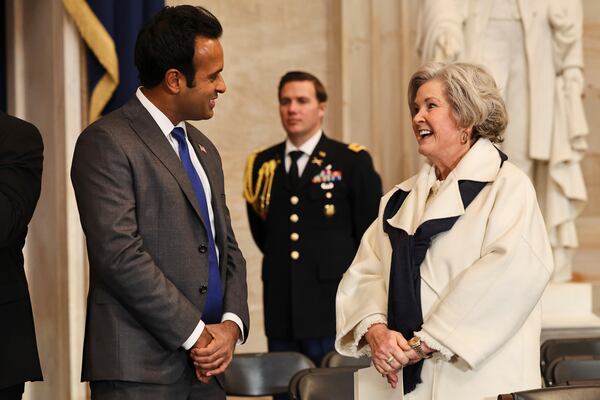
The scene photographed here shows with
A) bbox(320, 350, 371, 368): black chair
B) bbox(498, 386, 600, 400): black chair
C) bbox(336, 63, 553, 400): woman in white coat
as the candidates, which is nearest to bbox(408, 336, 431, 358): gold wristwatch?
bbox(336, 63, 553, 400): woman in white coat

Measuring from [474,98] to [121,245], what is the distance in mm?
1170

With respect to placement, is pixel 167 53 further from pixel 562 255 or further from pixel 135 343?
pixel 562 255

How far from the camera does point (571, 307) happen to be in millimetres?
6059

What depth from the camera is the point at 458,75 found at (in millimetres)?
3246

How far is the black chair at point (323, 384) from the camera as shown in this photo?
3.58 m

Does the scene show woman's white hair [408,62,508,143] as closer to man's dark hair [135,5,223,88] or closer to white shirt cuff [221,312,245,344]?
man's dark hair [135,5,223,88]

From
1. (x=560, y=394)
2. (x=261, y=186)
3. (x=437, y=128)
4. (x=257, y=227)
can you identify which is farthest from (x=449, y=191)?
(x=257, y=227)

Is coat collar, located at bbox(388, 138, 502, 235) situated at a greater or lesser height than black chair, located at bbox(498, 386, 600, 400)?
greater

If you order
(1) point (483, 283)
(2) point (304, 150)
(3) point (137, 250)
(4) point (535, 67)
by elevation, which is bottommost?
(1) point (483, 283)

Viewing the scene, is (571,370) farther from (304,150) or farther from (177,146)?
(177,146)

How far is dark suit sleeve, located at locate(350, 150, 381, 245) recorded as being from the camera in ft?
16.5

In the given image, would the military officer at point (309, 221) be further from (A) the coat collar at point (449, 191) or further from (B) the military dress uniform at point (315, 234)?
(A) the coat collar at point (449, 191)

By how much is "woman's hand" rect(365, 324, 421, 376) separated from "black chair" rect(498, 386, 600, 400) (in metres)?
0.29

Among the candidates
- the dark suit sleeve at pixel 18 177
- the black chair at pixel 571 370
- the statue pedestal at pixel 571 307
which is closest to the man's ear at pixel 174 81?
the dark suit sleeve at pixel 18 177
